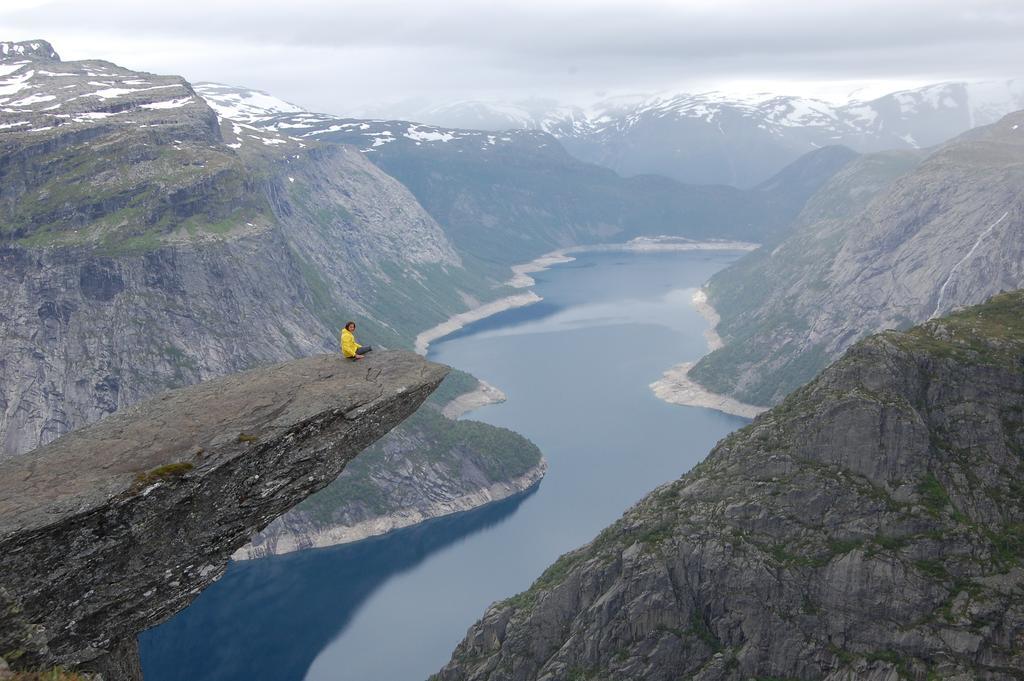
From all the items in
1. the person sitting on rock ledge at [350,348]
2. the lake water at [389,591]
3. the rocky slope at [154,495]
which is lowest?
the lake water at [389,591]

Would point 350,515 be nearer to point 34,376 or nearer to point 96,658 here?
point 34,376

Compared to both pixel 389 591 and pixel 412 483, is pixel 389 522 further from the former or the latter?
pixel 389 591

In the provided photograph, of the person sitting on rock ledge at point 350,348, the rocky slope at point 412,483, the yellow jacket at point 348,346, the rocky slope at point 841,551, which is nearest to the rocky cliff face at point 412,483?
the rocky slope at point 412,483

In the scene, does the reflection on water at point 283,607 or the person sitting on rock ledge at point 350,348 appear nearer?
the person sitting on rock ledge at point 350,348

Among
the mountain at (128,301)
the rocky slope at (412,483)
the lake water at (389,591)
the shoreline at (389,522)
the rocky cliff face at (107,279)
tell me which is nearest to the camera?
the lake water at (389,591)

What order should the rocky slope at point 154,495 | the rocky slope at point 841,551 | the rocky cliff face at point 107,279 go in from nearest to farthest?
the rocky slope at point 154,495 → the rocky slope at point 841,551 → the rocky cliff face at point 107,279

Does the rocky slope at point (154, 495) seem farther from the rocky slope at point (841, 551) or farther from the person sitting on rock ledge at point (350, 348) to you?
the rocky slope at point (841, 551)

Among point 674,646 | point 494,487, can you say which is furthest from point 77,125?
point 674,646
